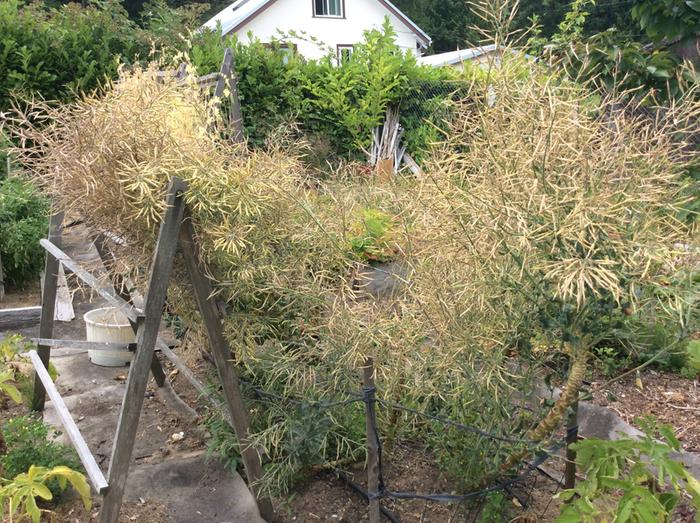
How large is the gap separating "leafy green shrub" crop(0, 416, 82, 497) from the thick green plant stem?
2285 millimetres

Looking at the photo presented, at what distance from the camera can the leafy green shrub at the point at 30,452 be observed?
3180 mm

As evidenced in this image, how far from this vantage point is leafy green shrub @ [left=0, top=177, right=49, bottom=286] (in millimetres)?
6363

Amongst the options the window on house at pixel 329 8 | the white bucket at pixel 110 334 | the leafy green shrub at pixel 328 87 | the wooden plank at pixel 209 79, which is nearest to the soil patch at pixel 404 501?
the white bucket at pixel 110 334

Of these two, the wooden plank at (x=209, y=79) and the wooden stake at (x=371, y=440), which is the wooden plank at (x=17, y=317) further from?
the wooden stake at (x=371, y=440)

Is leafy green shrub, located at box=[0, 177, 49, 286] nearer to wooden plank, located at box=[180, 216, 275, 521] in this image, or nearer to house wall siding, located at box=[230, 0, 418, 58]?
wooden plank, located at box=[180, 216, 275, 521]

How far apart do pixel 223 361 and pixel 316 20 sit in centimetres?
2464

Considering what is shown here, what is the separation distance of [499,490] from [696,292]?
117 cm

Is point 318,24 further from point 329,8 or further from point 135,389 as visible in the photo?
point 135,389

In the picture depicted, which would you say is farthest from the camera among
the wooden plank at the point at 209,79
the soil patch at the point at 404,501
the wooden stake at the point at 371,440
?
the wooden plank at the point at 209,79

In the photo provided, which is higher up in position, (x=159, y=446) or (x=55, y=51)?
(x=55, y=51)

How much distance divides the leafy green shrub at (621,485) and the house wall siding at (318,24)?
2187 cm

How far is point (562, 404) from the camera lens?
6.84 ft

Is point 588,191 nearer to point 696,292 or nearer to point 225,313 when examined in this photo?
point 696,292

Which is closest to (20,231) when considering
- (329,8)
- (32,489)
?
(32,489)
